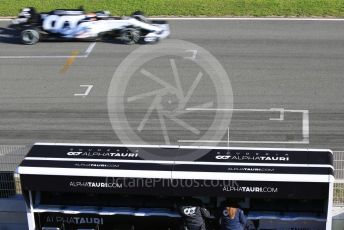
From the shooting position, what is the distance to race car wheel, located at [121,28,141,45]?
84.0ft

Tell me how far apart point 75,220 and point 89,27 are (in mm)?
13363

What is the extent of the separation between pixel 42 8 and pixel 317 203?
2039 cm

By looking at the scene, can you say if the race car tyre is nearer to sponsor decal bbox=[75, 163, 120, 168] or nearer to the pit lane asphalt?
the pit lane asphalt

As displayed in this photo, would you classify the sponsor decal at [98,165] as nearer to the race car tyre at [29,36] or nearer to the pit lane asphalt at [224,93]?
the pit lane asphalt at [224,93]

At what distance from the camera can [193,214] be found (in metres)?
12.8

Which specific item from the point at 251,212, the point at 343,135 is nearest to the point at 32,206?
the point at 251,212

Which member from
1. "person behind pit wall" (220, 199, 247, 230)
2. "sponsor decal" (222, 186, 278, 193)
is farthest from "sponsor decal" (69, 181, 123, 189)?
"sponsor decal" (222, 186, 278, 193)

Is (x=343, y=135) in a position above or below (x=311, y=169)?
below

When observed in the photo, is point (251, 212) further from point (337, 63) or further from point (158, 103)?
point (337, 63)

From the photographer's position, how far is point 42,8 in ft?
100

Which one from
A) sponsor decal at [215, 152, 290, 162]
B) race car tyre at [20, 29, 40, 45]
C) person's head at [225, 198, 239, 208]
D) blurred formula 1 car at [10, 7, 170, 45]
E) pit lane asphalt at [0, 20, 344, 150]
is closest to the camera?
person's head at [225, 198, 239, 208]

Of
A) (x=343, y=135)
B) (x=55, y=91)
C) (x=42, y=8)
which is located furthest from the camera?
(x=42, y=8)

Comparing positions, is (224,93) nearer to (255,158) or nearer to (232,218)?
(255,158)

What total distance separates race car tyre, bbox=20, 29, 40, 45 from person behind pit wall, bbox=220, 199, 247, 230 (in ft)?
50.8
